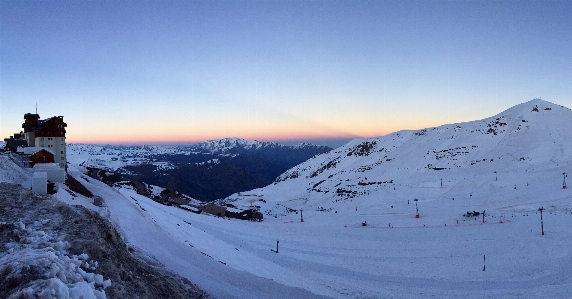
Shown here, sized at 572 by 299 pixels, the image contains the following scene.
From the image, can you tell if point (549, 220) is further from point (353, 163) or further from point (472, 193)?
point (353, 163)

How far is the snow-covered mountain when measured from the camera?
204 ft

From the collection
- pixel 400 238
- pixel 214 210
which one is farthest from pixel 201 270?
pixel 214 210

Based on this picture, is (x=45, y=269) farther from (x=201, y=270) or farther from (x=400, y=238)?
(x=400, y=238)

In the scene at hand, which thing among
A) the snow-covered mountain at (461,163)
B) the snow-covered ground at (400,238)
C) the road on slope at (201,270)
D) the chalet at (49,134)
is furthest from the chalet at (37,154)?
the snow-covered mountain at (461,163)

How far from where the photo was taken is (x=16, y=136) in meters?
45.7

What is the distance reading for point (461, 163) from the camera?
80.2 meters

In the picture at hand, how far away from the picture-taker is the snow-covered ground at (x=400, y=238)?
18.7m

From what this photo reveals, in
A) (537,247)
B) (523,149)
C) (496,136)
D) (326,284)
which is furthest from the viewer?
(496,136)

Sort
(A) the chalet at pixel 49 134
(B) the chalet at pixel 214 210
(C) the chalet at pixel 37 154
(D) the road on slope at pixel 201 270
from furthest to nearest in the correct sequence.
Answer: (B) the chalet at pixel 214 210 → (A) the chalet at pixel 49 134 → (C) the chalet at pixel 37 154 → (D) the road on slope at pixel 201 270

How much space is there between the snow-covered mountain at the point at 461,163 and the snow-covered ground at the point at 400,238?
575 mm

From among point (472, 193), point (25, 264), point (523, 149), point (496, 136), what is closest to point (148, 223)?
point (25, 264)

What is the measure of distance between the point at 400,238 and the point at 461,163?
5650 centimetres

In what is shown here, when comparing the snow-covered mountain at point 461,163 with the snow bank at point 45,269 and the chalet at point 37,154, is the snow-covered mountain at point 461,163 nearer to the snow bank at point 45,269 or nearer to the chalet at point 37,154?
the chalet at point 37,154

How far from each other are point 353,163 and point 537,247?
96.6m
